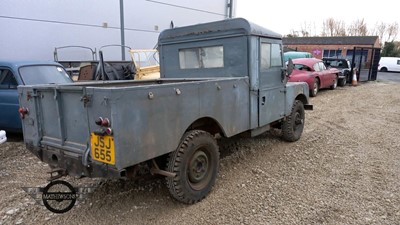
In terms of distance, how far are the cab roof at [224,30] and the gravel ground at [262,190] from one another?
6.77 feet

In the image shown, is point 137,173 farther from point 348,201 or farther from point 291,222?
point 348,201

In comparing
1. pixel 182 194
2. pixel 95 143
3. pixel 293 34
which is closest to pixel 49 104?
pixel 95 143

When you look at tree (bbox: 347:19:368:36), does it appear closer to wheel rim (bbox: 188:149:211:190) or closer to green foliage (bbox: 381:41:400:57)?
green foliage (bbox: 381:41:400:57)

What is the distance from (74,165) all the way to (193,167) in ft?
4.29

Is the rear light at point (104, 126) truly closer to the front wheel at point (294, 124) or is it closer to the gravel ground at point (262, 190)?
the gravel ground at point (262, 190)

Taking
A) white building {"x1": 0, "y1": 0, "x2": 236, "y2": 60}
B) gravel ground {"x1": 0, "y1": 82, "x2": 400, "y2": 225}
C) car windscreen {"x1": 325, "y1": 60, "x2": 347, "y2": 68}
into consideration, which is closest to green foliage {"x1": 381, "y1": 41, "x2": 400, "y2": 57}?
car windscreen {"x1": 325, "y1": 60, "x2": 347, "y2": 68}

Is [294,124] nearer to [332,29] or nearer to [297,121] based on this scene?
[297,121]

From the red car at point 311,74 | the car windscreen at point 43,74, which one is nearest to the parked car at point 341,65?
the red car at point 311,74

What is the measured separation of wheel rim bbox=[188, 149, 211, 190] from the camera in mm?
3617

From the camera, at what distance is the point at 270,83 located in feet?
16.9

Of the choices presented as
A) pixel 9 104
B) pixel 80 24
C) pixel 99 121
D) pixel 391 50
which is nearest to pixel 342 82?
pixel 80 24

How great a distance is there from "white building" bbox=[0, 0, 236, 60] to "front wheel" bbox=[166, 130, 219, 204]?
8.93m

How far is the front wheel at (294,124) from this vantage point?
6.01 m

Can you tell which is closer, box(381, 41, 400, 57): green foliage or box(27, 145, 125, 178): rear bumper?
box(27, 145, 125, 178): rear bumper
